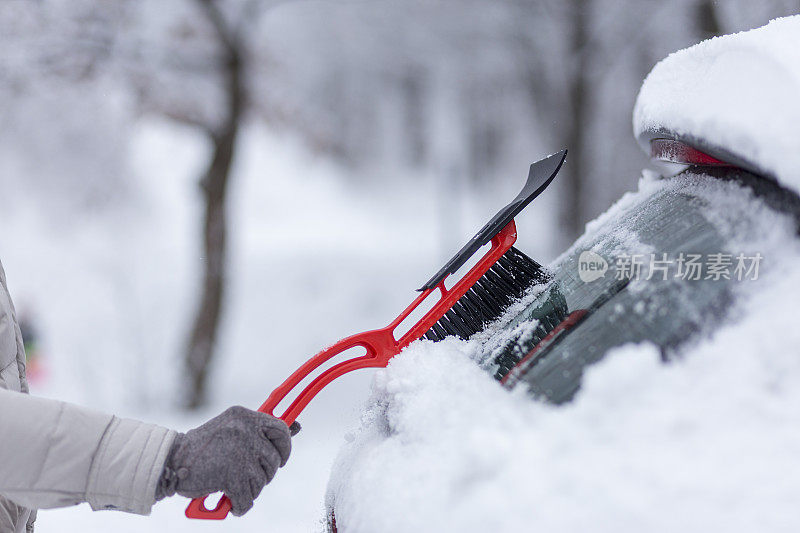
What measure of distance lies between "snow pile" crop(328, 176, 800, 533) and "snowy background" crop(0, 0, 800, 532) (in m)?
1.34

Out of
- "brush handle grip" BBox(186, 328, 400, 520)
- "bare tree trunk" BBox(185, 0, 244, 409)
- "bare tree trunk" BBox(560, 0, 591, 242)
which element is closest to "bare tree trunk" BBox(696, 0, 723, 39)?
"bare tree trunk" BBox(560, 0, 591, 242)

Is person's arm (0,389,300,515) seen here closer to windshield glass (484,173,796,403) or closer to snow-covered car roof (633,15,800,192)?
windshield glass (484,173,796,403)

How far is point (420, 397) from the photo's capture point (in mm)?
1117

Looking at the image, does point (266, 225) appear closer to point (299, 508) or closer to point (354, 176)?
point (354, 176)

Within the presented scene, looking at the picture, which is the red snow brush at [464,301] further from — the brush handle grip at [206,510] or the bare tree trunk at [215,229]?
the bare tree trunk at [215,229]

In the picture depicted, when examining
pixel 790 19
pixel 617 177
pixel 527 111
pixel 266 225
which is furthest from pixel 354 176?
pixel 790 19

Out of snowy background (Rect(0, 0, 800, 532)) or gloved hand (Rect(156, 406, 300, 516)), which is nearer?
gloved hand (Rect(156, 406, 300, 516))

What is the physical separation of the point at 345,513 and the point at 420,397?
226 mm

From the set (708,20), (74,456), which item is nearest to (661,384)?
(74,456)

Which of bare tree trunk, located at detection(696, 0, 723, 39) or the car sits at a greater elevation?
bare tree trunk, located at detection(696, 0, 723, 39)

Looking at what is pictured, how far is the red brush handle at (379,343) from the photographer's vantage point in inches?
53.2

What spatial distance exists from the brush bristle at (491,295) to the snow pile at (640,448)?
35 centimetres

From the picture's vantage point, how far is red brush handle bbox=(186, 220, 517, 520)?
1353 millimetres

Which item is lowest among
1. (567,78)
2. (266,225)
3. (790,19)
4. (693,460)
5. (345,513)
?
(693,460)
